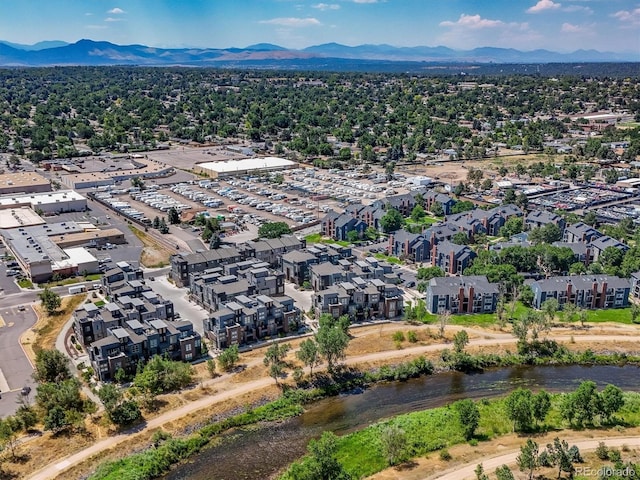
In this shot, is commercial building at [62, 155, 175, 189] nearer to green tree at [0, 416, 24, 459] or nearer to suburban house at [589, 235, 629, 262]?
green tree at [0, 416, 24, 459]

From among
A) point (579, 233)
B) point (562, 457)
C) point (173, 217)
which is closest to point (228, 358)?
point (562, 457)

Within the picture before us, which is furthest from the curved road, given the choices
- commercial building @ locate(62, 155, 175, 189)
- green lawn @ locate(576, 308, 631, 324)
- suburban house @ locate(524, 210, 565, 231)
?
commercial building @ locate(62, 155, 175, 189)

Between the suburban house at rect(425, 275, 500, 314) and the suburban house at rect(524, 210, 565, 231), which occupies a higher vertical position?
the suburban house at rect(524, 210, 565, 231)

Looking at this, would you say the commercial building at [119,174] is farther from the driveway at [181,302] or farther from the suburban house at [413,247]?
the suburban house at [413,247]

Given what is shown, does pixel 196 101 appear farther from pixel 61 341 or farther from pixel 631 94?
pixel 61 341

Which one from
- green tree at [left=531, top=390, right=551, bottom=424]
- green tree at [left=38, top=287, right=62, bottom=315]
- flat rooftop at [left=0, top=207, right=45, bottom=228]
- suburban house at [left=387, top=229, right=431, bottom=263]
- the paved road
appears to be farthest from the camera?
flat rooftop at [left=0, top=207, right=45, bottom=228]

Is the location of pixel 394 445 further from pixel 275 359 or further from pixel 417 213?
pixel 417 213

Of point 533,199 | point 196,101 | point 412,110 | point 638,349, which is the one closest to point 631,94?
point 412,110
